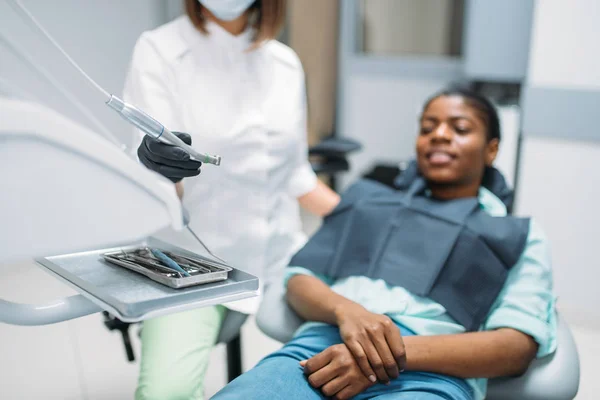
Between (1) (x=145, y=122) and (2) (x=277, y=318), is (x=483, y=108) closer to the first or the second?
(2) (x=277, y=318)

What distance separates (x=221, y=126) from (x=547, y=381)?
784mm

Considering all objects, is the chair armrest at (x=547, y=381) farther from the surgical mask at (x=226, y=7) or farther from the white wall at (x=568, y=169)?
the white wall at (x=568, y=169)

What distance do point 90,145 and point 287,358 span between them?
721 mm

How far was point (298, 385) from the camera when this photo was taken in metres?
1.00

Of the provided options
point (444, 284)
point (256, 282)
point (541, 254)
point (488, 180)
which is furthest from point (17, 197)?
point (488, 180)

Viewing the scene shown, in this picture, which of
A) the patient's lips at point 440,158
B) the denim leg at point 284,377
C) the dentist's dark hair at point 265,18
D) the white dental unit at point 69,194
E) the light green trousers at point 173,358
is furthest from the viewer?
the patient's lips at point 440,158

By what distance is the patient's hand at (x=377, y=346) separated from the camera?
1.00 m

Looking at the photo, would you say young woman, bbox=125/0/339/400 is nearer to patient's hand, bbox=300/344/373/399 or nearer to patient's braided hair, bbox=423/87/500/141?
patient's hand, bbox=300/344/373/399

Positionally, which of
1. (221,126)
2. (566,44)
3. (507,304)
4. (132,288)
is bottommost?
(507,304)

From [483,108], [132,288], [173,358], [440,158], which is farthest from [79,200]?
[483,108]

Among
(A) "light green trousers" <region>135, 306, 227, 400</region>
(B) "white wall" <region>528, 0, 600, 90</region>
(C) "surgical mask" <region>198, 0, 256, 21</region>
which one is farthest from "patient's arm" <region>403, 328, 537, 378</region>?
(B) "white wall" <region>528, 0, 600, 90</region>

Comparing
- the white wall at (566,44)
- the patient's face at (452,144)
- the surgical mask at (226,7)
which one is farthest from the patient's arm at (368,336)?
the white wall at (566,44)

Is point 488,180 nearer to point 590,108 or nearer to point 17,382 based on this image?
point 590,108

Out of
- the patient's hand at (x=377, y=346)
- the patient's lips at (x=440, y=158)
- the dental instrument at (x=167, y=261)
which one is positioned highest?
the patient's lips at (x=440, y=158)
